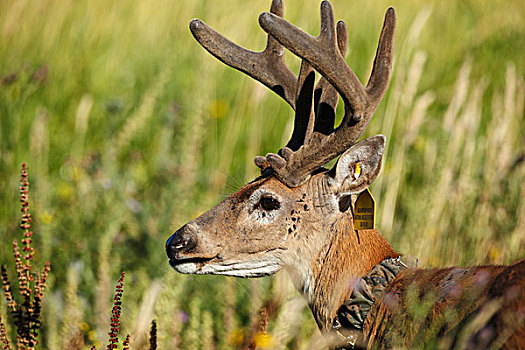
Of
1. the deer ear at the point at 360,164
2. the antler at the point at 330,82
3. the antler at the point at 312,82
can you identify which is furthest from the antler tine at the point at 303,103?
the deer ear at the point at 360,164

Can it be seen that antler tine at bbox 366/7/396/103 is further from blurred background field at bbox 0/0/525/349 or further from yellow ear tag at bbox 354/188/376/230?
blurred background field at bbox 0/0/525/349

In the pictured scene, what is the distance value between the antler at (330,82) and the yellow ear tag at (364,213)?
8.7 inches

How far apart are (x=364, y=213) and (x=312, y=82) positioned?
0.61m

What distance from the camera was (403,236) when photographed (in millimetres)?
4227

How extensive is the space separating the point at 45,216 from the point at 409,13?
5.57 metres

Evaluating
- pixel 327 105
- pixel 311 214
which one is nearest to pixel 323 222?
pixel 311 214

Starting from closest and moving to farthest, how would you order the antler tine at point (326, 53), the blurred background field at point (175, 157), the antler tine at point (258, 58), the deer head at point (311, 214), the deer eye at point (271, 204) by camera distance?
1. the antler tine at point (326, 53)
2. the deer head at point (311, 214)
3. the deer eye at point (271, 204)
4. the antler tine at point (258, 58)
5. the blurred background field at point (175, 157)

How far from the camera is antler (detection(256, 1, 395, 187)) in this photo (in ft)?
8.55

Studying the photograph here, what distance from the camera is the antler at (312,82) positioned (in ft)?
8.68

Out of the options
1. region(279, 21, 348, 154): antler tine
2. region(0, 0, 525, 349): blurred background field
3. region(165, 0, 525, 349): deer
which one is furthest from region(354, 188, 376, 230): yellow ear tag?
region(0, 0, 525, 349): blurred background field

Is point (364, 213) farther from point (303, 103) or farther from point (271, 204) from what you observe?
point (303, 103)

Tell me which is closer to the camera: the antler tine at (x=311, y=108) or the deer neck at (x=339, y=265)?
the deer neck at (x=339, y=265)

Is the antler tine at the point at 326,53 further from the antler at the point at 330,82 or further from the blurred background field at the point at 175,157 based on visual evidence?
the blurred background field at the point at 175,157

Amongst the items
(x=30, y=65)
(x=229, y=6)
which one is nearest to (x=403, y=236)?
(x=30, y=65)
